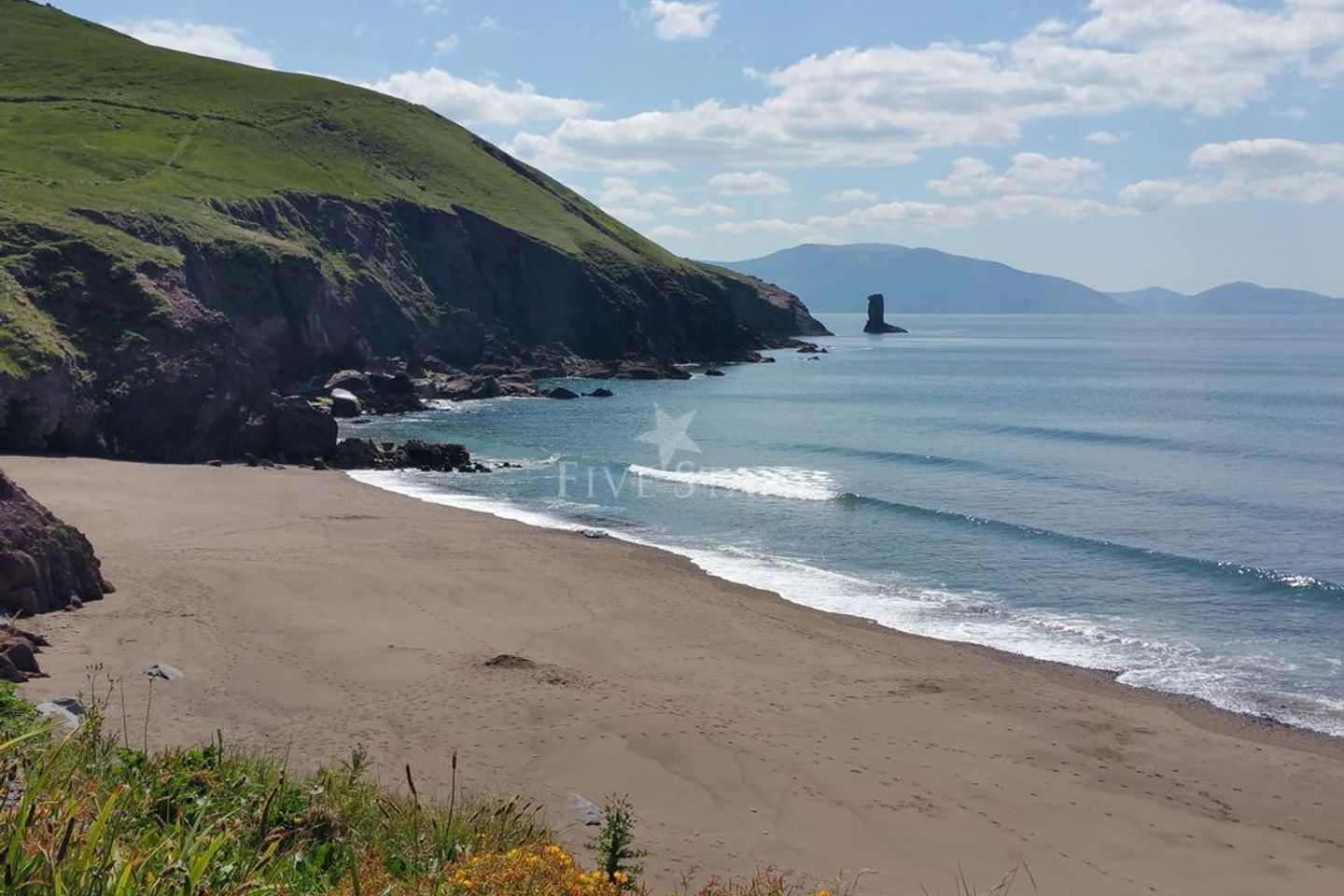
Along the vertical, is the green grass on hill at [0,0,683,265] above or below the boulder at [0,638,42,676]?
above

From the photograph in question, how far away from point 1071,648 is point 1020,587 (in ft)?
14.6

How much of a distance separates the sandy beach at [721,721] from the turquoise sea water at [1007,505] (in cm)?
277

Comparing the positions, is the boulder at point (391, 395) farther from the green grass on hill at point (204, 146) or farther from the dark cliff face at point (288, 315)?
the green grass on hill at point (204, 146)

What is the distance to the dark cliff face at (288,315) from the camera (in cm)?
3825

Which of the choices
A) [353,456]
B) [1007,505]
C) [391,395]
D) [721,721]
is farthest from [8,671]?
[391,395]

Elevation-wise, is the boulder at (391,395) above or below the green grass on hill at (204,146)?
below

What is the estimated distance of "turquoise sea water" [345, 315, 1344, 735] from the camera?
21656 mm

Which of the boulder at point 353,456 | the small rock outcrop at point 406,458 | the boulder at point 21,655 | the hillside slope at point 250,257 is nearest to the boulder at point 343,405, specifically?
the hillside slope at point 250,257

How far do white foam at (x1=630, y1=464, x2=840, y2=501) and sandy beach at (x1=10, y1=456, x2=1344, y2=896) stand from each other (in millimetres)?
13356

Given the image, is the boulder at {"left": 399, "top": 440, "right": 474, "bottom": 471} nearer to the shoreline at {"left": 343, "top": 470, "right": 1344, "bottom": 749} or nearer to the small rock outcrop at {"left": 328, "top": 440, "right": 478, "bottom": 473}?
the small rock outcrop at {"left": 328, "top": 440, "right": 478, "bottom": 473}

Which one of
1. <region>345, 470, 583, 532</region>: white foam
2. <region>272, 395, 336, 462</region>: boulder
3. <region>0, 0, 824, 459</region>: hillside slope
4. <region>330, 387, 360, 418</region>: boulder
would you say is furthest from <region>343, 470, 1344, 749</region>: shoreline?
<region>330, 387, 360, 418</region>: boulder

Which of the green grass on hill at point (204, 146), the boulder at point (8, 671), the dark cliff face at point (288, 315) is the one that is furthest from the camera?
the green grass on hill at point (204, 146)

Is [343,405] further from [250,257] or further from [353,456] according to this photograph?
[353,456]

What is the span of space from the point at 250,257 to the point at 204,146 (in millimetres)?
24608
